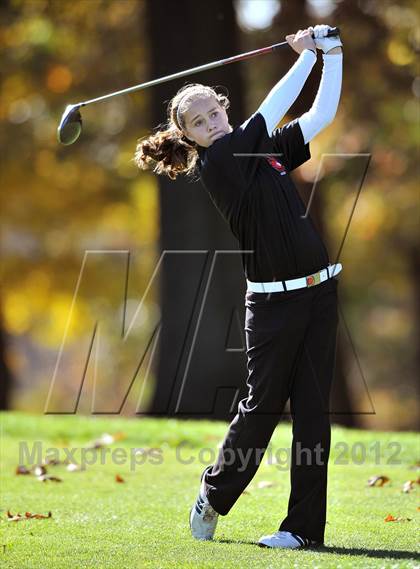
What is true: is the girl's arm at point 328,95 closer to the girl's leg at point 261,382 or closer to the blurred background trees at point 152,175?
the girl's leg at point 261,382

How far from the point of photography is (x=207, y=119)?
4.54 m

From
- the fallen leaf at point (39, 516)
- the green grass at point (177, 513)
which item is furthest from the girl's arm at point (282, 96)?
the fallen leaf at point (39, 516)

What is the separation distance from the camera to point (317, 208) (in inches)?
555

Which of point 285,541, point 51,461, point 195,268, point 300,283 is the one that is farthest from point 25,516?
point 195,268

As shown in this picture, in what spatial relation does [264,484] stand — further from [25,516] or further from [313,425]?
[313,425]

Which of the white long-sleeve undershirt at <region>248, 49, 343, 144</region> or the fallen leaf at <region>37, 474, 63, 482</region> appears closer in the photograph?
the white long-sleeve undershirt at <region>248, 49, 343, 144</region>

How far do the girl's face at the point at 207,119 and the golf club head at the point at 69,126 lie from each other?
1.14 meters

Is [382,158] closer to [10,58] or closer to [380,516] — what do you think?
[10,58]

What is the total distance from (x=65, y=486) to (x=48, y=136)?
1045cm

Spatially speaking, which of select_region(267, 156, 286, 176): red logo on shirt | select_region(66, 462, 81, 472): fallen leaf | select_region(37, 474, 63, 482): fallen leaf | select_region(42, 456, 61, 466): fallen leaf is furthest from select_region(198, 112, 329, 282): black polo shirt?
select_region(42, 456, 61, 466): fallen leaf

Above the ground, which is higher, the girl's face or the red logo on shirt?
the girl's face

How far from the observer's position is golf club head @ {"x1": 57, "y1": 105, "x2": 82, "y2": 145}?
18.0 ft

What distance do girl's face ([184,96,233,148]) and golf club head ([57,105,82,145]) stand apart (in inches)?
44.9

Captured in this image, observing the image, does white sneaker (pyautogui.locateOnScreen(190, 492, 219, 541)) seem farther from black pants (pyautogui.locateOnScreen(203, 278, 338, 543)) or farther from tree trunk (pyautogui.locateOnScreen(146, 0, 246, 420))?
tree trunk (pyautogui.locateOnScreen(146, 0, 246, 420))
